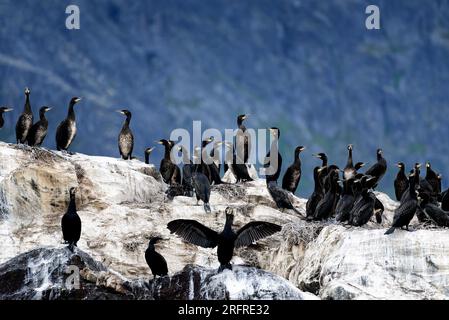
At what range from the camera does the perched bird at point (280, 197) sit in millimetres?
30047

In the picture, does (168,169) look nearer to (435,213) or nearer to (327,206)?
(327,206)

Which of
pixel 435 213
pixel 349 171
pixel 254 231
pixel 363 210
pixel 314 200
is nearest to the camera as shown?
pixel 254 231

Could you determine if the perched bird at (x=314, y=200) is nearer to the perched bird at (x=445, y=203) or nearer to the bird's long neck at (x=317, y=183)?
the bird's long neck at (x=317, y=183)

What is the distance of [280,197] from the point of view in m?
30.2

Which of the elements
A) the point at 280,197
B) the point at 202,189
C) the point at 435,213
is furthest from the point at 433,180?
the point at 202,189

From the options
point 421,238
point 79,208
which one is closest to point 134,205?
point 79,208

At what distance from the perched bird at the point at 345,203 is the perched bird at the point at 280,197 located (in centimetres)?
214

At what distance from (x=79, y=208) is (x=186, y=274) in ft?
16.8

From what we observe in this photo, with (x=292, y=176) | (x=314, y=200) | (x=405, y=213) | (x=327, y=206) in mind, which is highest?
(x=292, y=176)

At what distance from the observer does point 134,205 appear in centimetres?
2844

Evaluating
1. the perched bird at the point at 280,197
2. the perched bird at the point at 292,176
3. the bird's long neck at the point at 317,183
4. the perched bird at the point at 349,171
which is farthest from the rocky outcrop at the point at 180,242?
the perched bird at the point at 349,171

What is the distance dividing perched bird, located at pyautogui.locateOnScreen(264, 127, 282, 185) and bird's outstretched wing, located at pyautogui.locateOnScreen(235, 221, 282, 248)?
20.8ft

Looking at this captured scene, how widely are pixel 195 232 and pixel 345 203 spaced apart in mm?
4164
